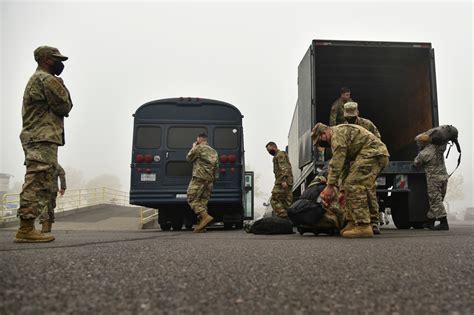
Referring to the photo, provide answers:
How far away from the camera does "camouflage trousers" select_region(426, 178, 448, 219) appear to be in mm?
5852

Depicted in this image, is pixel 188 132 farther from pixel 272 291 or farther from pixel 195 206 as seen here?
pixel 272 291

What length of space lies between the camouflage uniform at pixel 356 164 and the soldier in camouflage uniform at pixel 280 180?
10.1ft

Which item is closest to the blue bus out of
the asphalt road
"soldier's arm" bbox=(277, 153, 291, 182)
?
"soldier's arm" bbox=(277, 153, 291, 182)

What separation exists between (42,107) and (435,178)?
18.2 feet

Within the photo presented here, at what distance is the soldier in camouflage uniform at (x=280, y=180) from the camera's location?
25.6 ft

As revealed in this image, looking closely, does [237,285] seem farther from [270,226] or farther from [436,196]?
[436,196]

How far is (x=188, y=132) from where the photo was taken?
26.8 feet

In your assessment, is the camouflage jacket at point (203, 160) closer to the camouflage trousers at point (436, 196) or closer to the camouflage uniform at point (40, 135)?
the camouflage uniform at point (40, 135)

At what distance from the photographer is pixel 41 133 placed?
13.1ft

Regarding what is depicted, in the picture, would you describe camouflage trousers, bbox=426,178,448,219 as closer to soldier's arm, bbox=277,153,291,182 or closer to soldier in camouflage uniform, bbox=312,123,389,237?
soldier in camouflage uniform, bbox=312,123,389,237

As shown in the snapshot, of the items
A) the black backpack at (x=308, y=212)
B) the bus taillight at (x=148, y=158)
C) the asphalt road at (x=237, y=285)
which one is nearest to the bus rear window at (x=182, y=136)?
the bus taillight at (x=148, y=158)

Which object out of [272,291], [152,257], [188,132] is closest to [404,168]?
[188,132]

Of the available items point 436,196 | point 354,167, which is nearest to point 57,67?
point 354,167

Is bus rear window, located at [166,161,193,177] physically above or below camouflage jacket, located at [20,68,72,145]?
below
